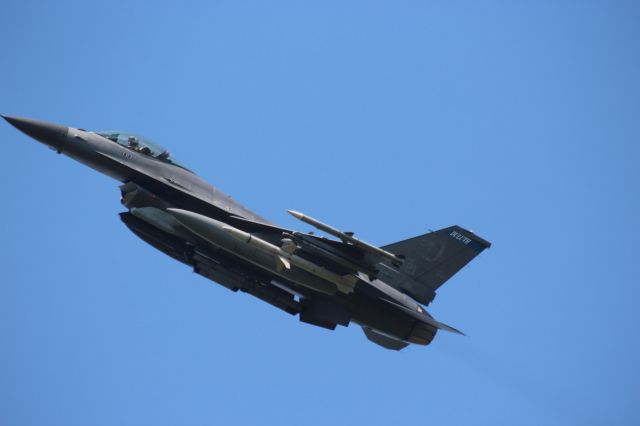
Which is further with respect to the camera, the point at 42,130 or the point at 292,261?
the point at 42,130

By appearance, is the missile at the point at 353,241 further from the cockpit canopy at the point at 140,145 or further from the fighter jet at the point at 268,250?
the cockpit canopy at the point at 140,145

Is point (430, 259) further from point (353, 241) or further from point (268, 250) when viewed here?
point (268, 250)

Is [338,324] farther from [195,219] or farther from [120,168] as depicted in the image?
[120,168]

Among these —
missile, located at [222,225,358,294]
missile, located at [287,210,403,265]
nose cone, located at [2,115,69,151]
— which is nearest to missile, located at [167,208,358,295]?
missile, located at [222,225,358,294]

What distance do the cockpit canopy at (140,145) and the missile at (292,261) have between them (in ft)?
9.02

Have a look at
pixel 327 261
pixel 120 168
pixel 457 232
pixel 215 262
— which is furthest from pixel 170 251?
pixel 457 232

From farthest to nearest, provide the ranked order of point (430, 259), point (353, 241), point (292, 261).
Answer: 1. point (430, 259)
2. point (292, 261)
3. point (353, 241)

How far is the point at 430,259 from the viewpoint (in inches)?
754

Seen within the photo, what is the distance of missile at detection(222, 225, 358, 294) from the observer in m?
16.9

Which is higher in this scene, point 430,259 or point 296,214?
point 430,259

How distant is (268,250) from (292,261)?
614 mm

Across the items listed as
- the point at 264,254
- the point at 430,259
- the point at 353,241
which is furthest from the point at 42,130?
the point at 430,259

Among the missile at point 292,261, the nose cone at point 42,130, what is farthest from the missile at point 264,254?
the nose cone at point 42,130

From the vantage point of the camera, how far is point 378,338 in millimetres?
20031
